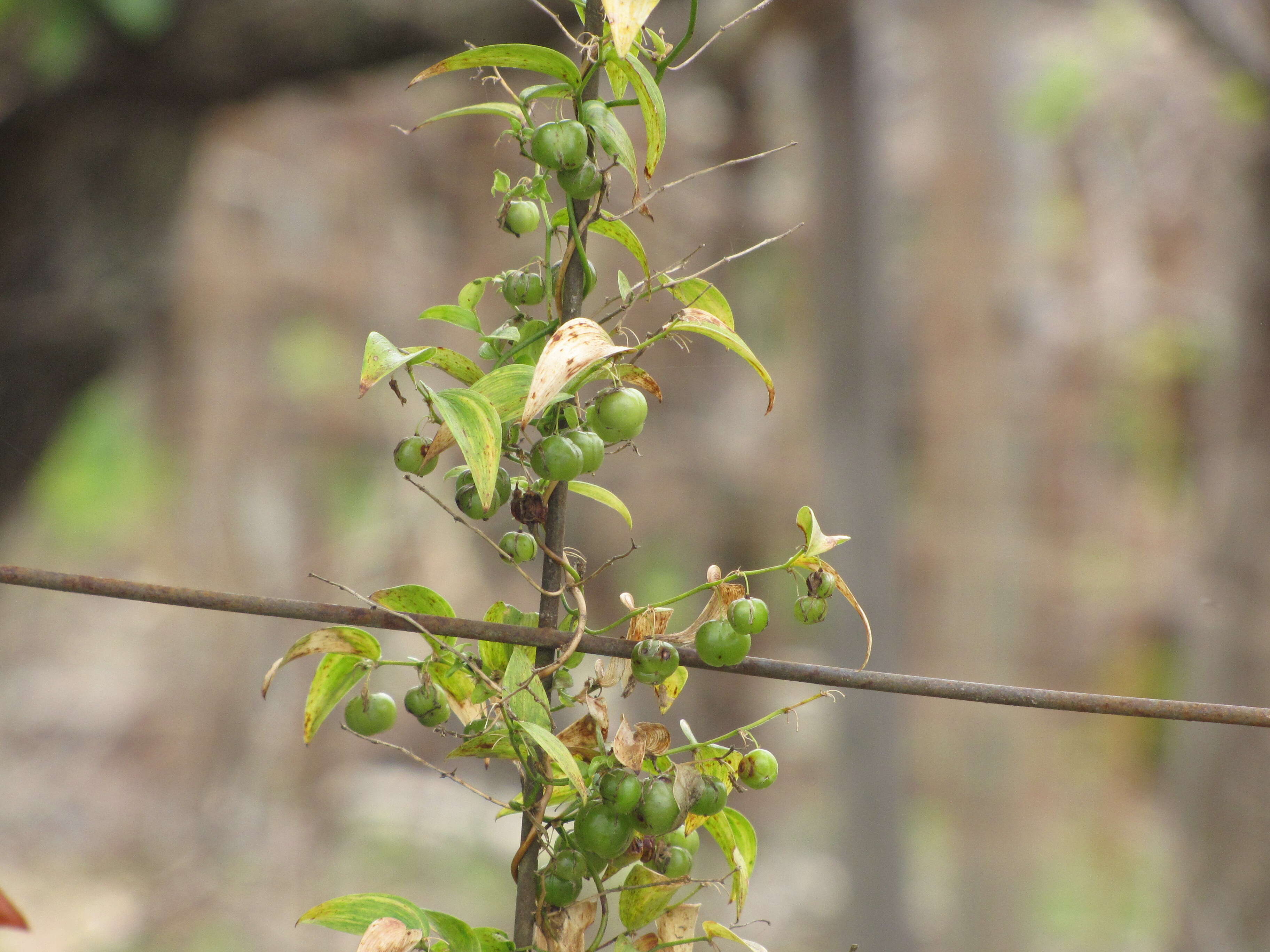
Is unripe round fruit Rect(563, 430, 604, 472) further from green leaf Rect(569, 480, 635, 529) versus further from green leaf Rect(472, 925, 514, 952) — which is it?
green leaf Rect(472, 925, 514, 952)

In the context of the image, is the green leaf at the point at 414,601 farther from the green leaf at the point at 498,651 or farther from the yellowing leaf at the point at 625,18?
the yellowing leaf at the point at 625,18

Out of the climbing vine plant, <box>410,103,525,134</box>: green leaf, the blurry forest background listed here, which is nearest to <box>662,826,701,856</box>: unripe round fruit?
the climbing vine plant

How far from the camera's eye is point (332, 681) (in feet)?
1.07

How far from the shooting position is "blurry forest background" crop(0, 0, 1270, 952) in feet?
4.91

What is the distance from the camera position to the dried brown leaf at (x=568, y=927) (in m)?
0.31

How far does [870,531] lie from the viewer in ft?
6.10

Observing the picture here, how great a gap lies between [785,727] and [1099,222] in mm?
2063

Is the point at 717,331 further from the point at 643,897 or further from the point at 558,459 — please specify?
the point at 643,897

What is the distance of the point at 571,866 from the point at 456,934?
0.04 meters

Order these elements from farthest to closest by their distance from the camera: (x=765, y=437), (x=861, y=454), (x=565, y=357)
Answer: (x=765, y=437), (x=861, y=454), (x=565, y=357)

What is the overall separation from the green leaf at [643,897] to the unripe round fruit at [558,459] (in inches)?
5.0

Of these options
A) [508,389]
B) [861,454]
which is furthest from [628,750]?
[861,454]

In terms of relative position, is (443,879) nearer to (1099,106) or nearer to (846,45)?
(846,45)

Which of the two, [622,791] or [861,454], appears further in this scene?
[861,454]
